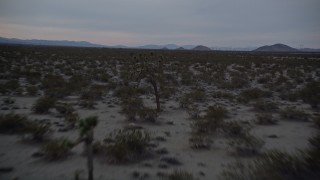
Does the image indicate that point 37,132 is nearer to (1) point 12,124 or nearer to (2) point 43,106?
(1) point 12,124

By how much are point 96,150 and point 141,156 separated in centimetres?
101

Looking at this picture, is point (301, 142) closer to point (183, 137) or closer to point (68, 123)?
point (183, 137)

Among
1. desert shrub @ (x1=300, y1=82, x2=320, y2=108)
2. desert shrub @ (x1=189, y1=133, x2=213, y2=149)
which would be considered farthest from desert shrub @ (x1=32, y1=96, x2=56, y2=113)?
desert shrub @ (x1=300, y1=82, x2=320, y2=108)


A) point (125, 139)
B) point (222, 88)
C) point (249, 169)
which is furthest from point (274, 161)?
point (222, 88)

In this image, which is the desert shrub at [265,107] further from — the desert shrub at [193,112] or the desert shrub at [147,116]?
the desert shrub at [147,116]

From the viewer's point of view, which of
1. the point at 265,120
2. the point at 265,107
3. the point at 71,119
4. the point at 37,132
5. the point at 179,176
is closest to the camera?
the point at 179,176

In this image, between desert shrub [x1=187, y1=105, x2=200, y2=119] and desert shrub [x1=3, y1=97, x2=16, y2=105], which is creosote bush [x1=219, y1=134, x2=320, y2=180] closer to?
desert shrub [x1=187, y1=105, x2=200, y2=119]

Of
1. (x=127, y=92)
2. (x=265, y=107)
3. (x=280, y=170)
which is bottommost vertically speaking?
(x=127, y=92)

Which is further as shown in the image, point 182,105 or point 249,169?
point 182,105

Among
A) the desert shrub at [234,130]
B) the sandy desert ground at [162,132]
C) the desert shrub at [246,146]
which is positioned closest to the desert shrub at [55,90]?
the sandy desert ground at [162,132]

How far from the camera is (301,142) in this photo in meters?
7.46

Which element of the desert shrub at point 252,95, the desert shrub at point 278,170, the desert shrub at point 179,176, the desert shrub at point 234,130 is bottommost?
the desert shrub at point 252,95

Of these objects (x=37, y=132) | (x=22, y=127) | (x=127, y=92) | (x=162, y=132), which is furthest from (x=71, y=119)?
(x=127, y=92)

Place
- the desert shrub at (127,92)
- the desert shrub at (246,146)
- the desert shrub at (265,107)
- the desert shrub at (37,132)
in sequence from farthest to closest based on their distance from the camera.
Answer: the desert shrub at (127,92), the desert shrub at (265,107), the desert shrub at (37,132), the desert shrub at (246,146)
